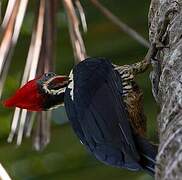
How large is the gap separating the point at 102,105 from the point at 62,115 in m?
0.92

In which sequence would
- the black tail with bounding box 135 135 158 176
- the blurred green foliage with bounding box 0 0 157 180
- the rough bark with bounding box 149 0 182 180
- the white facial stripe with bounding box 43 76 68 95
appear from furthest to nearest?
the blurred green foliage with bounding box 0 0 157 180 < the white facial stripe with bounding box 43 76 68 95 < the black tail with bounding box 135 135 158 176 < the rough bark with bounding box 149 0 182 180

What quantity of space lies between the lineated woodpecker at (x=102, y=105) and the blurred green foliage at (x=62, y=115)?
44 cm

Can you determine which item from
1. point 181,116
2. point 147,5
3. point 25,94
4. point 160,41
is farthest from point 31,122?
point 181,116

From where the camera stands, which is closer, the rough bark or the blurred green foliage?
the rough bark

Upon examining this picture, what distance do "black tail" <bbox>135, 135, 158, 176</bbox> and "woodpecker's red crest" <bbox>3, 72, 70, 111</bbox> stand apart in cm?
49

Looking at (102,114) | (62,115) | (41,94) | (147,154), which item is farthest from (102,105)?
(62,115)

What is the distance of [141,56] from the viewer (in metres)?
2.92

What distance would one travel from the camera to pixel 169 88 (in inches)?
69.2

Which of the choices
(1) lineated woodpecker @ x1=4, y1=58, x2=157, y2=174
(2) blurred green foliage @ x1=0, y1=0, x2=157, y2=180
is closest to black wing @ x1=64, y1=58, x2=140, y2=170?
(1) lineated woodpecker @ x1=4, y1=58, x2=157, y2=174

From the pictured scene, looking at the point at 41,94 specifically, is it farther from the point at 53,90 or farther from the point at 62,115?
the point at 62,115

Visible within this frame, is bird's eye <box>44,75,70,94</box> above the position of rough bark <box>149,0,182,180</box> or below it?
below

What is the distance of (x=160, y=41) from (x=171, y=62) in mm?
345

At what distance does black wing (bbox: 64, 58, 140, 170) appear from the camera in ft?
6.15

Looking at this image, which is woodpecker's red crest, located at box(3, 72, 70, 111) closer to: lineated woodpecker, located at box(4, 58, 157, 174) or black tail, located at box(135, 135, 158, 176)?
lineated woodpecker, located at box(4, 58, 157, 174)
